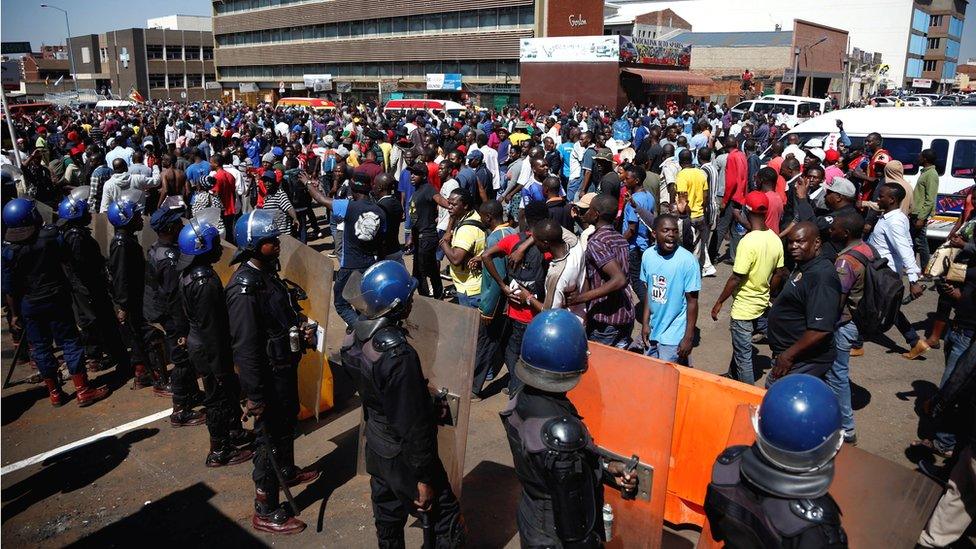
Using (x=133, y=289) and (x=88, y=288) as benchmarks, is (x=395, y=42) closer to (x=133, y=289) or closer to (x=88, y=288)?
(x=88, y=288)

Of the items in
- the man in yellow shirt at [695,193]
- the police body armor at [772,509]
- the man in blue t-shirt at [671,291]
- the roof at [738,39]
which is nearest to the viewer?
the police body armor at [772,509]

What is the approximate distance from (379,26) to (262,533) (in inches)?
2004

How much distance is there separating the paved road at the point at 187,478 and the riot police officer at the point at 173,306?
0.22m

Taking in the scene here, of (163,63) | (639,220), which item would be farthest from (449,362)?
(163,63)

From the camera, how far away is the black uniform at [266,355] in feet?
12.2

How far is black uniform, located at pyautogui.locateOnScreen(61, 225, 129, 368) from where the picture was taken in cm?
597

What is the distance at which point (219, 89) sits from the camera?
7281cm

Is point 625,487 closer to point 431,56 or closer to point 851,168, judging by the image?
point 851,168

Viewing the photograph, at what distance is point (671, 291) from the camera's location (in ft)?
15.6

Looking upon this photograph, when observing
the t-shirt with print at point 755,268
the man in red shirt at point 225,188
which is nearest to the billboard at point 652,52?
the man in red shirt at point 225,188

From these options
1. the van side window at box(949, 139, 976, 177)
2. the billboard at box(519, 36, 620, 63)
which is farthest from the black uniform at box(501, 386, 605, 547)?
the billboard at box(519, 36, 620, 63)

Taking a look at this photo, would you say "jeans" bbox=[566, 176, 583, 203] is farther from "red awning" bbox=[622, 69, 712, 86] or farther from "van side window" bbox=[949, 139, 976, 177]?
"red awning" bbox=[622, 69, 712, 86]

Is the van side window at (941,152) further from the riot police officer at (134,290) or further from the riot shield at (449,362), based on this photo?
the riot police officer at (134,290)

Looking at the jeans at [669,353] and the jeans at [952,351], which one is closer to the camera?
the jeans at [952,351]
